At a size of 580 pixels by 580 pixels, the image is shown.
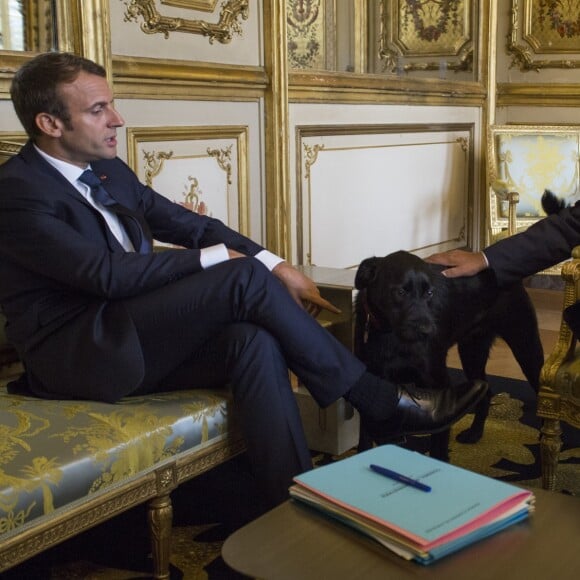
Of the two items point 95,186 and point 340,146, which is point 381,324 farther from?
point 340,146

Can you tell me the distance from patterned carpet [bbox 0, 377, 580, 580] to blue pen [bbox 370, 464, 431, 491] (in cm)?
63

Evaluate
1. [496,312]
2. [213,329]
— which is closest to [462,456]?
[496,312]

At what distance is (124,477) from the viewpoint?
5.42 ft

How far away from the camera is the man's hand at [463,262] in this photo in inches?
90.0

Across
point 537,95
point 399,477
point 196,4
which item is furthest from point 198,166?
point 537,95

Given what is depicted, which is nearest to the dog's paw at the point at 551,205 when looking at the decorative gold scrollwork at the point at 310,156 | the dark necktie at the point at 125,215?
the dark necktie at the point at 125,215

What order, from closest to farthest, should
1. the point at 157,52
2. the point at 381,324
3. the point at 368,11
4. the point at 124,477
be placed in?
the point at 124,477 < the point at 381,324 < the point at 157,52 < the point at 368,11

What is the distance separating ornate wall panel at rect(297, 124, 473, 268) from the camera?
151 inches

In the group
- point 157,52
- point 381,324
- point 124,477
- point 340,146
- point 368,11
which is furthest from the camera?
point 368,11

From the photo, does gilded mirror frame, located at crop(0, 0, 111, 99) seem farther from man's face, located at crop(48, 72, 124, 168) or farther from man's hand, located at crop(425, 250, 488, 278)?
man's hand, located at crop(425, 250, 488, 278)

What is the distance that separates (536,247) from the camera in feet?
7.71

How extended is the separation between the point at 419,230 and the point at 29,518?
3.47 metres

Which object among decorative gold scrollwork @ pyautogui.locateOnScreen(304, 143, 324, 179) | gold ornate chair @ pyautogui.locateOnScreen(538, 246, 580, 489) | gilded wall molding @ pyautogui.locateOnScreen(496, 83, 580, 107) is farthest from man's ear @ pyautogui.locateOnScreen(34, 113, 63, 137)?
gilded wall molding @ pyautogui.locateOnScreen(496, 83, 580, 107)

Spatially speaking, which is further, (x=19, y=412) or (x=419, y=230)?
(x=419, y=230)
